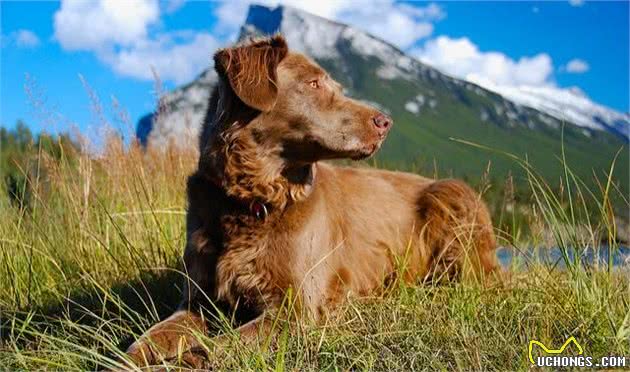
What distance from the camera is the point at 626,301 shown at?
11.6 ft

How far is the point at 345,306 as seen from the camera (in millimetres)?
3918

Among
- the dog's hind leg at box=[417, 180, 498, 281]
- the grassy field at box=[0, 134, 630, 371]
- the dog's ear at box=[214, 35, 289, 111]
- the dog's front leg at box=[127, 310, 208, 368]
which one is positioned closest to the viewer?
the grassy field at box=[0, 134, 630, 371]

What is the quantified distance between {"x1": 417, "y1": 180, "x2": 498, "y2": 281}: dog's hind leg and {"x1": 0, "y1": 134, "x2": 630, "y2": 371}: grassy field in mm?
298

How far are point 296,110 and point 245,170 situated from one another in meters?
0.44

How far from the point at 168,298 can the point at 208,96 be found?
1334mm

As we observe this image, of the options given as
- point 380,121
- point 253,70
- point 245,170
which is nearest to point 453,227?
point 380,121

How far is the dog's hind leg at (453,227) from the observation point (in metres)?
5.14

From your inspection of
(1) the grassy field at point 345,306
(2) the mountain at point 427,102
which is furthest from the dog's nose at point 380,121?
(2) the mountain at point 427,102

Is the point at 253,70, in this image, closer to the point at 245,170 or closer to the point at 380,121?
the point at 245,170

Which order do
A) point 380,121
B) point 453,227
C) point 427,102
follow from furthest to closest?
1. point 427,102
2. point 453,227
3. point 380,121

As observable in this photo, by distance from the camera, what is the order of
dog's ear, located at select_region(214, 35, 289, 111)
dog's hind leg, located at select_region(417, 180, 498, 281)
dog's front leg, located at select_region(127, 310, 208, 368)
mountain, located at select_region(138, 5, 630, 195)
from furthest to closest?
mountain, located at select_region(138, 5, 630, 195)
dog's hind leg, located at select_region(417, 180, 498, 281)
dog's ear, located at select_region(214, 35, 289, 111)
dog's front leg, located at select_region(127, 310, 208, 368)

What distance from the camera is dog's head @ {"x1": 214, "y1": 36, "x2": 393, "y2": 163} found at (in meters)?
3.92

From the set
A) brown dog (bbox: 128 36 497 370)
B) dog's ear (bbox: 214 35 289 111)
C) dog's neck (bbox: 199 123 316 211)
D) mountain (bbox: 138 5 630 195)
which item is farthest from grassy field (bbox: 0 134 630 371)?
mountain (bbox: 138 5 630 195)

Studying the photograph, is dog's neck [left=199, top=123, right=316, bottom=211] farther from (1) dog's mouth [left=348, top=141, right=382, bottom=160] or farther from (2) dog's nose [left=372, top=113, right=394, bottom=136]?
(2) dog's nose [left=372, top=113, right=394, bottom=136]
